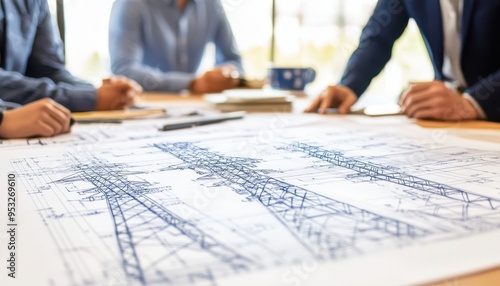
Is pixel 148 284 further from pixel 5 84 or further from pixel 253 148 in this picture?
pixel 5 84

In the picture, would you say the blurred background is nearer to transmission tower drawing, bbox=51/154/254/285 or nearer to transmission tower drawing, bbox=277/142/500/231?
transmission tower drawing, bbox=277/142/500/231

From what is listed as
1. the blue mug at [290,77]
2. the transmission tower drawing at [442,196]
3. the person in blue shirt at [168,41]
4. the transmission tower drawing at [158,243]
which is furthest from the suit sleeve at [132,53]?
the transmission tower drawing at [158,243]

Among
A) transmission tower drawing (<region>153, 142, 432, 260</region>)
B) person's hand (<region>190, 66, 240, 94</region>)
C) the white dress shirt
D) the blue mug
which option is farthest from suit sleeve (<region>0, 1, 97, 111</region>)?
the white dress shirt

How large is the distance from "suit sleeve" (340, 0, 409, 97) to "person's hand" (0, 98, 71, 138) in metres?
0.80

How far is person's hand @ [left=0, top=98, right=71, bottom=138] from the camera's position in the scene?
96 centimetres

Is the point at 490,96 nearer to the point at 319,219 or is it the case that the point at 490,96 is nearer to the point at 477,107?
the point at 477,107

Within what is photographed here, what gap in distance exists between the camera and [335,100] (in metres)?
1.37

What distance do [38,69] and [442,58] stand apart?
1.28 m

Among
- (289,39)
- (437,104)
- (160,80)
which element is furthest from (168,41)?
(437,104)

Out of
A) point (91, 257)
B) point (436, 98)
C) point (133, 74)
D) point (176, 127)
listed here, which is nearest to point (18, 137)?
point (176, 127)

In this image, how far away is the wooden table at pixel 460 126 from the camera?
1.21ft

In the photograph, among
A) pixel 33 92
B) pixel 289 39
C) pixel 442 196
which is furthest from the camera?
pixel 289 39

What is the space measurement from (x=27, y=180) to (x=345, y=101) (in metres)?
0.90

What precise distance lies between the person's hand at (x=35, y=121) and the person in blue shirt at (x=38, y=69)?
304mm
